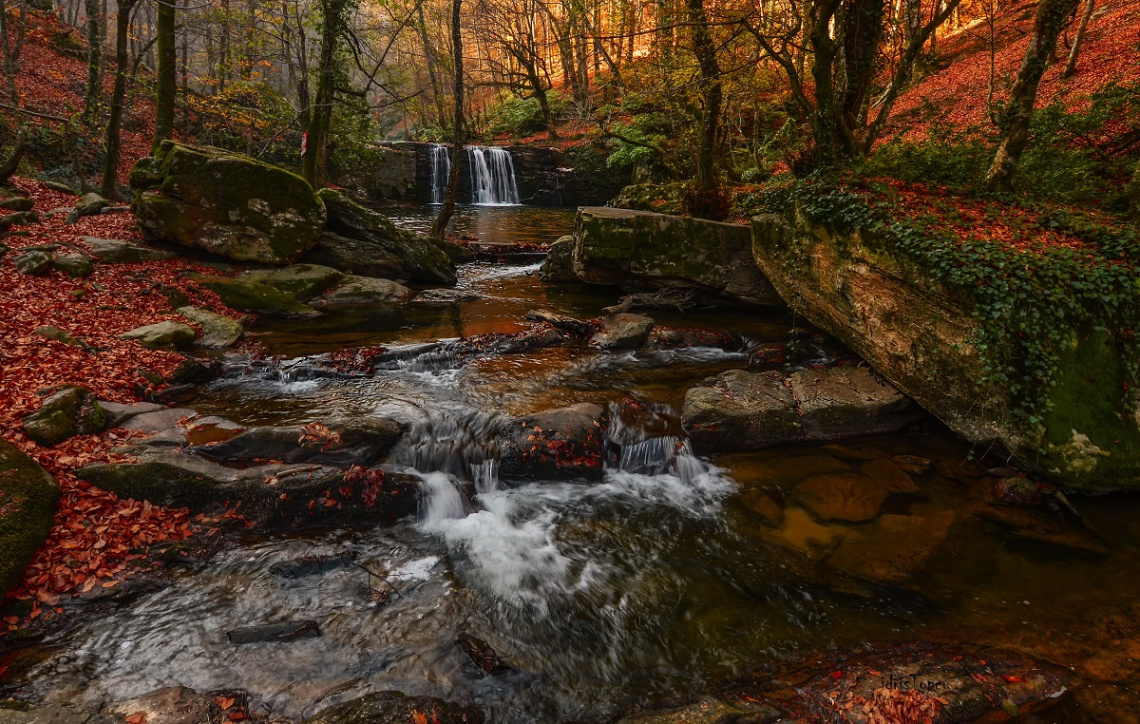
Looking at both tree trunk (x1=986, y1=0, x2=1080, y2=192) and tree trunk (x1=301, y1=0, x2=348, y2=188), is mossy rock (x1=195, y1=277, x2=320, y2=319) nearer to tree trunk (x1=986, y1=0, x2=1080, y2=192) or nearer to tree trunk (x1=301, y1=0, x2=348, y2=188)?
tree trunk (x1=301, y1=0, x2=348, y2=188)

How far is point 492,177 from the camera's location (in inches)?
1167

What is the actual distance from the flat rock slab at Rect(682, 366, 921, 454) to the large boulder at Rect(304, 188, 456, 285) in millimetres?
8709

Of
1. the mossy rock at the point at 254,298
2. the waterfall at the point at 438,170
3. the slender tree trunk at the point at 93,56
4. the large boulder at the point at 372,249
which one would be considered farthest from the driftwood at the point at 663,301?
the waterfall at the point at 438,170

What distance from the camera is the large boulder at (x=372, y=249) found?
12.1 metres

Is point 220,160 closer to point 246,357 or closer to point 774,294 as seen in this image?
point 246,357

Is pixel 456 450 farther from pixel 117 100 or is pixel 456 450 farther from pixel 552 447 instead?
pixel 117 100

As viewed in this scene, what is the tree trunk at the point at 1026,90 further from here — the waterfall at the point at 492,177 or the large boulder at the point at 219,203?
the waterfall at the point at 492,177

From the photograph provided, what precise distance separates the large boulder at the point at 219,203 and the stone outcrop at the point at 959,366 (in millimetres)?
10702

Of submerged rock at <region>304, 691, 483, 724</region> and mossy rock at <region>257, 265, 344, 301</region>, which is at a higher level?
mossy rock at <region>257, 265, 344, 301</region>

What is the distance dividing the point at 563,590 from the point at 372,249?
424 inches

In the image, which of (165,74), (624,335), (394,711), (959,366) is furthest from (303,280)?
(959,366)

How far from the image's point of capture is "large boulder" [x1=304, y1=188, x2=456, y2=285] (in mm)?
12127

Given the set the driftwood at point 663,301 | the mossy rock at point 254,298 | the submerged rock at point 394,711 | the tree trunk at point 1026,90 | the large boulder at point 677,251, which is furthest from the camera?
the driftwood at point 663,301

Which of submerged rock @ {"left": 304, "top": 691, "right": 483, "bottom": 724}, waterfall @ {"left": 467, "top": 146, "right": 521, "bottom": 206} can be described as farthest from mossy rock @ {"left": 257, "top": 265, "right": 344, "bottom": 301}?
waterfall @ {"left": 467, "top": 146, "right": 521, "bottom": 206}
